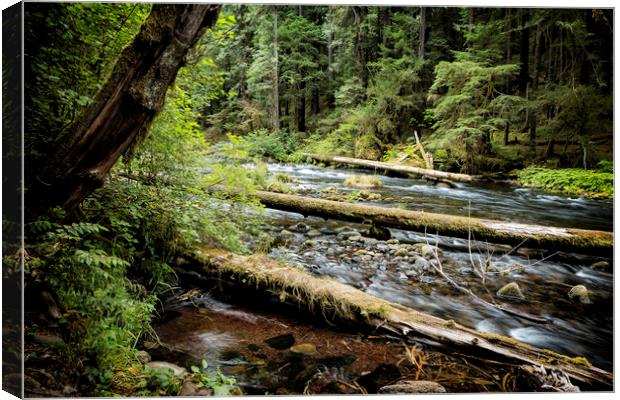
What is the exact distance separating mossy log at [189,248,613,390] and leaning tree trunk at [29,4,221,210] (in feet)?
5.16

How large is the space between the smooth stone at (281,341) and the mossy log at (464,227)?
8.40ft

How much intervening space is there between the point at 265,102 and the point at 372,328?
4.33 m

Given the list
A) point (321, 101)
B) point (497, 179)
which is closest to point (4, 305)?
point (321, 101)

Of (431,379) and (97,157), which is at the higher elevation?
(97,157)

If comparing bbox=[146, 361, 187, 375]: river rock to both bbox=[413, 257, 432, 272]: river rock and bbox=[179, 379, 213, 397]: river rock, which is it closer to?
bbox=[179, 379, 213, 397]: river rock

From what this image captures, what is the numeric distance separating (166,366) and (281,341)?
839 millimetres

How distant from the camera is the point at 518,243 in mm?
4129

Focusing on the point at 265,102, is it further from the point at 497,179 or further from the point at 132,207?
the point at 497,179

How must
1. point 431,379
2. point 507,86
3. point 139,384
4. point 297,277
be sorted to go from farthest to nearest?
1. point 507,86
2. point 297,277
3. point 431,379
4. point 139,384

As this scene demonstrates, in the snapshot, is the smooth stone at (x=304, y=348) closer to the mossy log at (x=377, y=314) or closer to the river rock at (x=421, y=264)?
the mossy log at (x=377, y=314)

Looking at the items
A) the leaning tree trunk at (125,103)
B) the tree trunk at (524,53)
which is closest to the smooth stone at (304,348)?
the leaning tree trunk at (125,103)

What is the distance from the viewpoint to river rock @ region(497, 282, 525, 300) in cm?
378

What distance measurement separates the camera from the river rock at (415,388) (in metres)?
2.41

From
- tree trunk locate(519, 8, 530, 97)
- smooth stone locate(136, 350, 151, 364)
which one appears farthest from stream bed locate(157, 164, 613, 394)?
tree trunk locate(519, 8, 530, 97)
